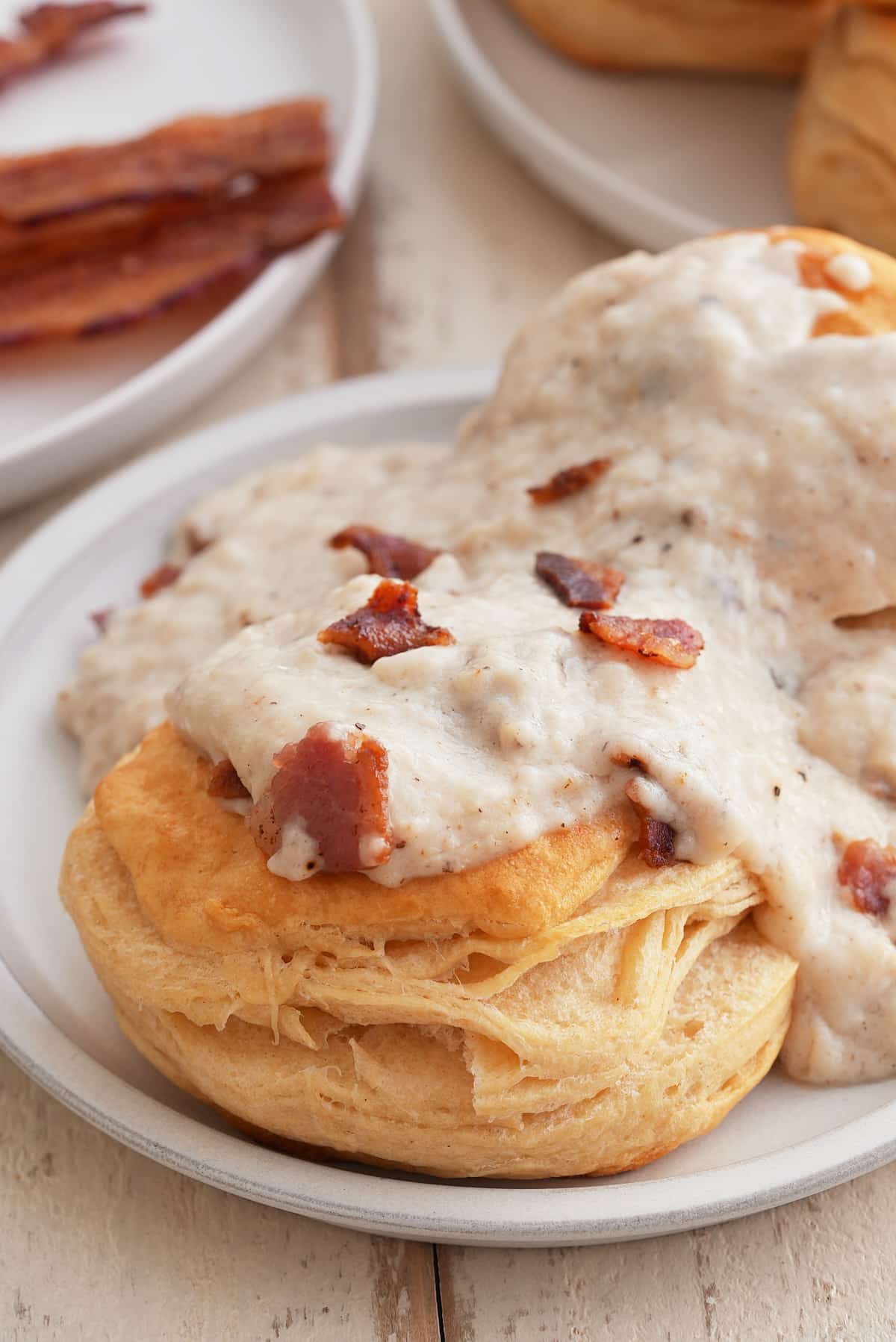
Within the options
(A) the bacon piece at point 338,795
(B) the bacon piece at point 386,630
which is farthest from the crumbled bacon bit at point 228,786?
(B) the bacon piece at point 386,630

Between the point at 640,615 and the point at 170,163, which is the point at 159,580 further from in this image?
the point at 170,163

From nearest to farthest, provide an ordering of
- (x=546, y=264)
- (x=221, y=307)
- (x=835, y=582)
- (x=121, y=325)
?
(x=835, y=582), (x=121, y=325), (x=221, y=307), (x=546, y=264)

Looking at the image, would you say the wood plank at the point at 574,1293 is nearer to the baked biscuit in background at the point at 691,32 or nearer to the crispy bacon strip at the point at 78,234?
the crispy bacon strip at the point at 78,234

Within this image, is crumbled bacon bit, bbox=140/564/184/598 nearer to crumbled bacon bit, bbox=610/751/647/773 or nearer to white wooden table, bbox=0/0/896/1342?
white wooden table, bbox=0/0/896/1342

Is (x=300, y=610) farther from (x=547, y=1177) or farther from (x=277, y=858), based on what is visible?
(x=547, y=1177)

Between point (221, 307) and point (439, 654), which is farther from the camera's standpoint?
point (221, 307)

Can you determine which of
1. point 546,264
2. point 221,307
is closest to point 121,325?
point 221,307
